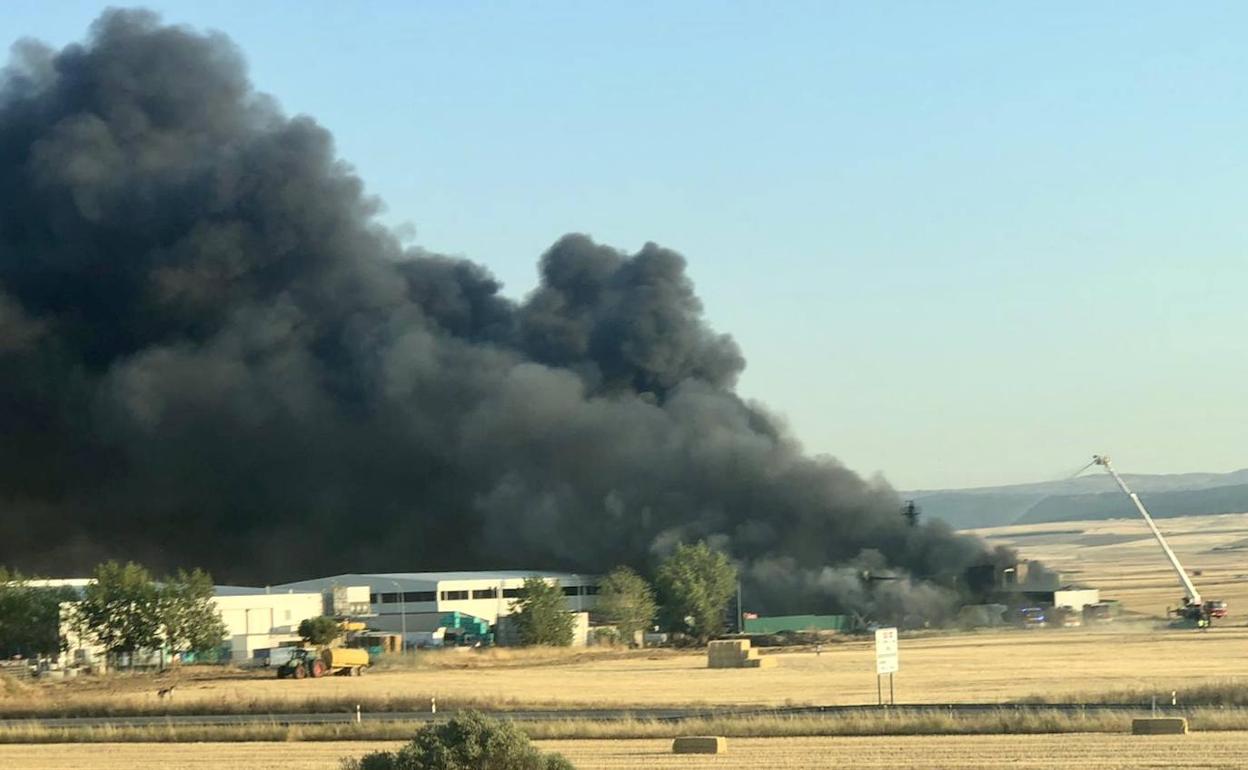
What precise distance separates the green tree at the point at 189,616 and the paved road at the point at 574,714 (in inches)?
1243

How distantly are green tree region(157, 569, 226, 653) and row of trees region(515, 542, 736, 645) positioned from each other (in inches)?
676

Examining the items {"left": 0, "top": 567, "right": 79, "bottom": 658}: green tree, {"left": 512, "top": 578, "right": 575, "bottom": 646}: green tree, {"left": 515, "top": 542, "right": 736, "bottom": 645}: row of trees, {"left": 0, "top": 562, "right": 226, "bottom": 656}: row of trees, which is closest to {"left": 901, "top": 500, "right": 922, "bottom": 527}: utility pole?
{"left": 515, "top": 542, "right": 736, "bottom": 645}: row of trees

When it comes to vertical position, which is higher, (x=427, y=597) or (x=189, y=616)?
(x=427, y=597)

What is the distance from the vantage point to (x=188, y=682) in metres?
63.6

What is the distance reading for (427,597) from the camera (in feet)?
310

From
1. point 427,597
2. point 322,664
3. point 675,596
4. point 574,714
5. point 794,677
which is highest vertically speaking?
point 427,597

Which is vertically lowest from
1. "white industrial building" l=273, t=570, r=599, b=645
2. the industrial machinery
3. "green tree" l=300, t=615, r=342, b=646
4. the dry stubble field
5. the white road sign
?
the dry stubble field

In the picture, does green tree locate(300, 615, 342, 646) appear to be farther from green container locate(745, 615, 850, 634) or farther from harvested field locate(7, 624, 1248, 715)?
green container locate(745, 615, 850, 634)

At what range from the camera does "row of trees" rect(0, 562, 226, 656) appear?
77.0m

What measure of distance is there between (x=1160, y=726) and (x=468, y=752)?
15.4 metres

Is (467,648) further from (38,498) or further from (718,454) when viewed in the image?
(38,498)

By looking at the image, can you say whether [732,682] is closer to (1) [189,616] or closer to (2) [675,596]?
(1) [189,616]

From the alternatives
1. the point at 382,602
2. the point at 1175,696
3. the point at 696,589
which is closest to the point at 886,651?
the point at 1175,696

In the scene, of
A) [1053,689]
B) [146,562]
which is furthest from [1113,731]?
[146,562]
